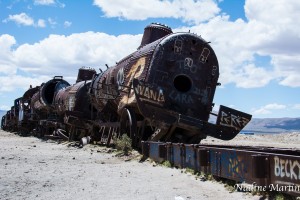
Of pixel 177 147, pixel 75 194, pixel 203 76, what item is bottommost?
pixel 75 194

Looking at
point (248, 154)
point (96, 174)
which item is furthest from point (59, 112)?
point (248, 154)

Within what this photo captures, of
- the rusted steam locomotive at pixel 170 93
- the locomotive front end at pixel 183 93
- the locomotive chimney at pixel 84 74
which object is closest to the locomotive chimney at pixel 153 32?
the rusted steam locomotive at pixel 170 93

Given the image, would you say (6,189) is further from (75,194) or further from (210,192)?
(210,192)

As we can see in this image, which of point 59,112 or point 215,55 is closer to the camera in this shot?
point 215,55

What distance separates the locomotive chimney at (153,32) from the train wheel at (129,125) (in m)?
3.48

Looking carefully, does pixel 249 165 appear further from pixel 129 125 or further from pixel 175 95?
pixel 129 125

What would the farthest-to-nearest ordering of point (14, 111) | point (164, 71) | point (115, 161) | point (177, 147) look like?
1. point (14, 111)
2. point (164, 71)
3. point (115, 161)
4. point (177, 147)

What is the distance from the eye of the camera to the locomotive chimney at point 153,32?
49.7 feet

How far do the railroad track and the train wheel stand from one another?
3.99m

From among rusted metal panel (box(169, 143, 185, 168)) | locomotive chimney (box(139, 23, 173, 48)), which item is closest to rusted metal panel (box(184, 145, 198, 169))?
rusted metal panel (box(169, 143, 185, 168))

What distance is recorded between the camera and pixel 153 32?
1527 centimetres

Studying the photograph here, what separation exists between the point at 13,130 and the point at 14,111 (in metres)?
2.37

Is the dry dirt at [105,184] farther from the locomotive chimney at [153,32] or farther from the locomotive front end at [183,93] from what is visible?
the locomotive chimney at [153,32]

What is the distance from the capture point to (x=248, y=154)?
5.38 meters
